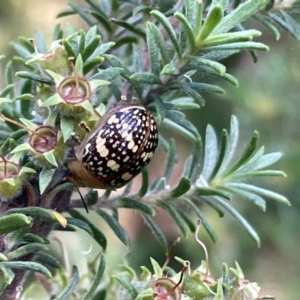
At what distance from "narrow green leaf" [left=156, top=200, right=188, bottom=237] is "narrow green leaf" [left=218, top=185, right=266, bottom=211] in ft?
0.35

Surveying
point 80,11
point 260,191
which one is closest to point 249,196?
point 260,191

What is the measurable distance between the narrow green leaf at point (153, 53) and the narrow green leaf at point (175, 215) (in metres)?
0.27

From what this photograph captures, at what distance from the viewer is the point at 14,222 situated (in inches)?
28.8

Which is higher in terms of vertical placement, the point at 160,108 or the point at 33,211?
the point at 160,108

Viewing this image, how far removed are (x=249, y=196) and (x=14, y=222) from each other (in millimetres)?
467

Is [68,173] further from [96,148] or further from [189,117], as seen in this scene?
[189,117]

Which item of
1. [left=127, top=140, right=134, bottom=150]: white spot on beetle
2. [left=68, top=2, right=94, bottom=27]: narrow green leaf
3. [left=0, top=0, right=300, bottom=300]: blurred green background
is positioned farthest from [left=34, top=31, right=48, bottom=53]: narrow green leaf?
[left=0, top=0, right=300, bottom=300]: blurred green background

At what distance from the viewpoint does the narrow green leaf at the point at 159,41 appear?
2.83 feet

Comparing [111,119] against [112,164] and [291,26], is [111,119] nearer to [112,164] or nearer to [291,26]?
[112,164]

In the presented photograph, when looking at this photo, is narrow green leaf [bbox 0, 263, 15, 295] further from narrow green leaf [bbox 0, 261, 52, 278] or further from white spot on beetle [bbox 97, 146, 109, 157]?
white spot on beetle [bbox 97, 146, 109, 157]

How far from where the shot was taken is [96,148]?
1.02 metres

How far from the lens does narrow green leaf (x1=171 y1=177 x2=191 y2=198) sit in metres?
1.01

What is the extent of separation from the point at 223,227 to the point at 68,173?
1650 millimetres

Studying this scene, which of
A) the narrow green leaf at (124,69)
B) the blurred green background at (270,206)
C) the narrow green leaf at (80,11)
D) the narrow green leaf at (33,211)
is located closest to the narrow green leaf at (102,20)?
the narrow green leaf at (80,11)
